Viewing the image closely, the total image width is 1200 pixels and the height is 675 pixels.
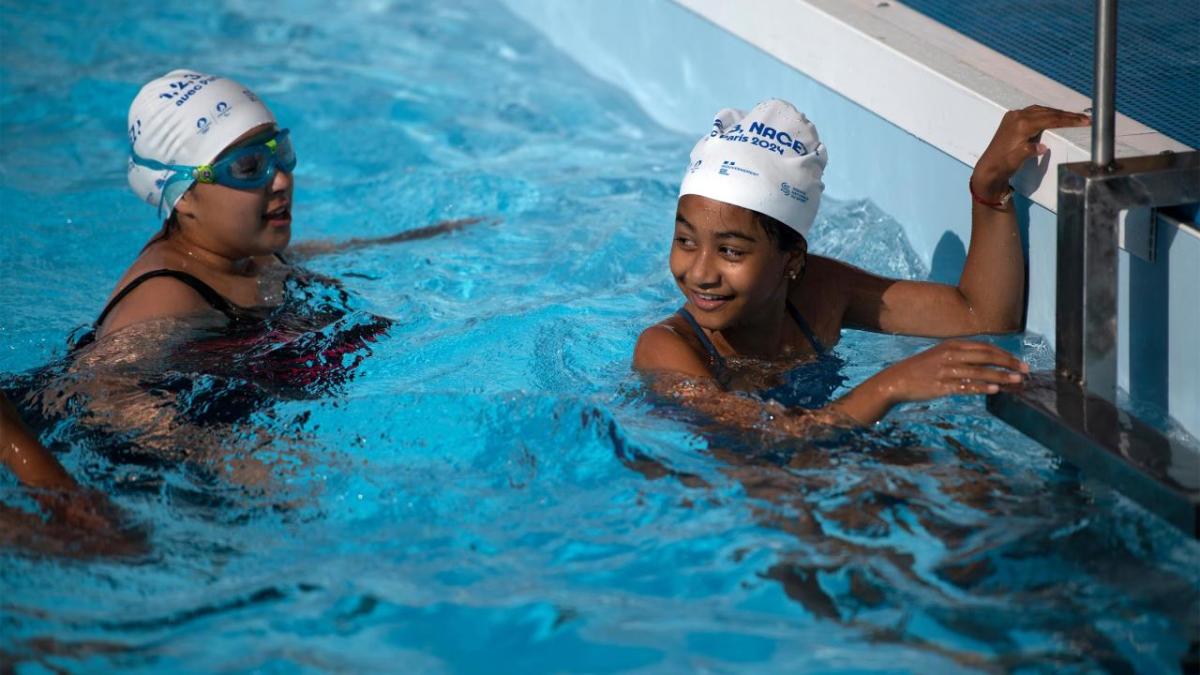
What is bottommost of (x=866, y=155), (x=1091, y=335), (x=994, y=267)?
(x=1091, y=335)

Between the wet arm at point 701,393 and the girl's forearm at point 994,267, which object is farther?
the girl's forearm at point 994,267

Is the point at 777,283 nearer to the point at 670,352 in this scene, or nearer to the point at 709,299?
the point at 709,299

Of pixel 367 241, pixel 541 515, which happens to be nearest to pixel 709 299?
pixel 541 515

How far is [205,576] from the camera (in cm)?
330

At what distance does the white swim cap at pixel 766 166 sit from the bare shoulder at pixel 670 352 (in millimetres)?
392

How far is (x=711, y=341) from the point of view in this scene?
4.01m

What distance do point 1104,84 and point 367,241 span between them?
3.64 metres

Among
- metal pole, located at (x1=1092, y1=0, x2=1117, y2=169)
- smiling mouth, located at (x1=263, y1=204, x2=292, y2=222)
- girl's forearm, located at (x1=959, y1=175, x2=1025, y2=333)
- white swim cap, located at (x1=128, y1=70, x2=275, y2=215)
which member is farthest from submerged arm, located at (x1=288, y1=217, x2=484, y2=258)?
metal pole, located at (x1=1092, y1=0, x2=1117, y2=169)

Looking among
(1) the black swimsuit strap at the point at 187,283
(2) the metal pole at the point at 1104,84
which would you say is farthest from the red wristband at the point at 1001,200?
(1) the black swimsuit strap at the point at 187,283

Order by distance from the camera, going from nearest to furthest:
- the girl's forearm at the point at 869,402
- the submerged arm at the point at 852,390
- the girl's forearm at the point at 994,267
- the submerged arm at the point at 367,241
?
the submerged arm at the point at 852,390 → the girl's forearm at the point at 869,402 → the girl's forearm at the point at 994,267 → the submerged arm at the point at 367,241

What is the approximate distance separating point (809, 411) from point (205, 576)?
63.1 inches

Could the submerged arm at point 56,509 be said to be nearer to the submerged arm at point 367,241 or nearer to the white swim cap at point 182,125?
the white swim cap at point 182,125

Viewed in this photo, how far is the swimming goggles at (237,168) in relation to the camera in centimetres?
454

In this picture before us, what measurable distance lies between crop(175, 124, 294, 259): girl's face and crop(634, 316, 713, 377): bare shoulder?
146cm
